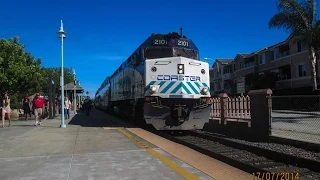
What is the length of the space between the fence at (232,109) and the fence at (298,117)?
1.03 meters

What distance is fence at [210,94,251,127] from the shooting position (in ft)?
42.0

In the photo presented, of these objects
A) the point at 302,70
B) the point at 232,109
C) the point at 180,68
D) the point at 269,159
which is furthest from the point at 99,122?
the point at 302,70

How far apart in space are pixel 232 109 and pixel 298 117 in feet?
9.83

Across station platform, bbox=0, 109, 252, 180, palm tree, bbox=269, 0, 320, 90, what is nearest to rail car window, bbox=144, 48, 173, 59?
station platform, bbox=0, 109, 252, 180

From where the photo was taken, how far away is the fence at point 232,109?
12.8m

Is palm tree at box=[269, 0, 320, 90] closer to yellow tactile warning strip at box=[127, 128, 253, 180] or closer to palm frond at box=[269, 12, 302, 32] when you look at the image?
palm frond at box=[269, 12, 302, 32]

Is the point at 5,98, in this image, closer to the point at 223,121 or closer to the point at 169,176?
the point at 223,121

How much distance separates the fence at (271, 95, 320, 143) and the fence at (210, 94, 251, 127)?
40.7 inches

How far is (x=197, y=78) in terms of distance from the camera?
13164 millimetres

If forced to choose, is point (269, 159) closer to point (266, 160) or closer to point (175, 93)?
point (266, 160)

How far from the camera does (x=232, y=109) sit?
13805mm

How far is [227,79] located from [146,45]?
54.7 metres

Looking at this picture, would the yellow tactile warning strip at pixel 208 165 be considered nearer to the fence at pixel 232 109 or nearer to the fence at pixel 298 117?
the fence at pixel 298 117

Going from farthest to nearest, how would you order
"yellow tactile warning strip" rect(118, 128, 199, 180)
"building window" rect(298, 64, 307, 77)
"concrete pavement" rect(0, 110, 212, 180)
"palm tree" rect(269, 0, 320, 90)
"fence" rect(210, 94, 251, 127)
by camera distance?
"building window" rect(298, 64, 307, 77), "palm tree" rect(269, 0, 320, 90), "fence" rect(210, 94, 251, 127), "concrete pavement" rect(0, 110, 212, 180), "yellow tactile warning strip" rect(118, 128, 199, 180)
